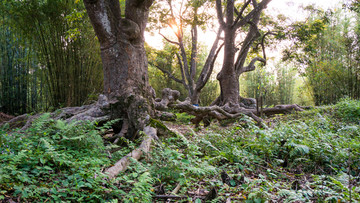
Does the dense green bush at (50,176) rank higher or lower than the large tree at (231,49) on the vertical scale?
lower

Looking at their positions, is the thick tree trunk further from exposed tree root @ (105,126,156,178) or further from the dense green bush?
the dense green bush

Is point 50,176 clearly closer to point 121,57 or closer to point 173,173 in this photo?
point 173,173

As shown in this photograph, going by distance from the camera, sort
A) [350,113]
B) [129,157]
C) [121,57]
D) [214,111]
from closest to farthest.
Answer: [129,157] → [121,57] → [350,113] → [214,111]

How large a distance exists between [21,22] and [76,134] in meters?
5.10

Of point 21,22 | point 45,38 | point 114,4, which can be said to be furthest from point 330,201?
point 21,22

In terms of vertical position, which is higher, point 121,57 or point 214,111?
point 121,57

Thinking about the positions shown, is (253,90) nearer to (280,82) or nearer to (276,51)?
(280,82)

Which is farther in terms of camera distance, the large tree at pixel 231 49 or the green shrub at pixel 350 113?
the large tree at pixel 231 49

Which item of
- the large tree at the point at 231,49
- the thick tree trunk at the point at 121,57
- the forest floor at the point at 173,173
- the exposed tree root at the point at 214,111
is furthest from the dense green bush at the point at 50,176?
the large tree at the point at 231,49

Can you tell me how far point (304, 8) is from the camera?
23.1ft

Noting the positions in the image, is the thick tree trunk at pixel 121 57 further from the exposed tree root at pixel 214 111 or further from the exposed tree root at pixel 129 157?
the exposed tree root at pixel 214 111

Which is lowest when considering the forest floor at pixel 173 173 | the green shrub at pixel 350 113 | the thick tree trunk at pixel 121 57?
the forest floor at pixel 173 173

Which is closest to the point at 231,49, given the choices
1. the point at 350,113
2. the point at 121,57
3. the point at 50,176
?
the point at 350,113

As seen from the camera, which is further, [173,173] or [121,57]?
[121,57]
